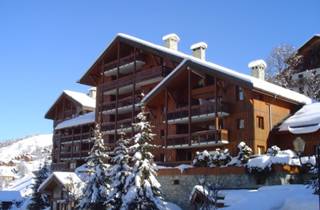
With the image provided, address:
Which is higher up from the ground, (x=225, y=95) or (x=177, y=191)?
(x=225, y=95)

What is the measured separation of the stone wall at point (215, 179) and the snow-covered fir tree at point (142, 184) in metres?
4.46

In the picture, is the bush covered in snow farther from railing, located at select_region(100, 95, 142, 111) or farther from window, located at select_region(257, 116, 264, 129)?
railing, located at select_region(100, 95, 142, 111)

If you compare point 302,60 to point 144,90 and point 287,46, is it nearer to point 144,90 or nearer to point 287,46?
point 287,46

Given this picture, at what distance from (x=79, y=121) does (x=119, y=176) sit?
28.2 m

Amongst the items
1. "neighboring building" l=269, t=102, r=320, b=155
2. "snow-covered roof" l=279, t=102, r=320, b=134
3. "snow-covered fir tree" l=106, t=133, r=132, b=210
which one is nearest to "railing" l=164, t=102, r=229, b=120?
"neighboring building" l=269, t=102, r=320, b=155

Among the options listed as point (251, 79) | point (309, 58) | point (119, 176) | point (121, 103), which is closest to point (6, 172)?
point (121, 103)

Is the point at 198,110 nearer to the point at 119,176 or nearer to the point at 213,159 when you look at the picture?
the point at 213,159

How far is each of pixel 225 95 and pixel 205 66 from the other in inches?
117

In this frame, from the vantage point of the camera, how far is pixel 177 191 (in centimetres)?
3139

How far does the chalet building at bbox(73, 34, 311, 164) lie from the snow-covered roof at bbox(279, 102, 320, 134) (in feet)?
3.84

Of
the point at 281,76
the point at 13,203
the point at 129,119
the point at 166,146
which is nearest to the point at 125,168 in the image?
the point at 166,146

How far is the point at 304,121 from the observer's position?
115 ft

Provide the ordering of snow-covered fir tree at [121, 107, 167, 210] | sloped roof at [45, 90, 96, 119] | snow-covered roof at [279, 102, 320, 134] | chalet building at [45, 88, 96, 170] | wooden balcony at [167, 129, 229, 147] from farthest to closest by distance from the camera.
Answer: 1. sloped roof at [45, 90, 96, 119]
2. chalet building at [45, 88, 96, 170]
3. wooden balcony at [167, 129, 229, 147]
4. snow-covered roof at [279, 102, 320, 134]
5. snow-covered fir tree at [121, 107, 167, 210]

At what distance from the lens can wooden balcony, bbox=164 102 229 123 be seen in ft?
118
